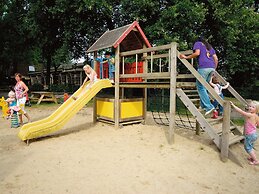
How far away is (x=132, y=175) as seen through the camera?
399cm

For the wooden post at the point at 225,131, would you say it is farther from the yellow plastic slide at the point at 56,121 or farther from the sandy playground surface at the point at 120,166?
the yellow plastic slide at the point at 56,121

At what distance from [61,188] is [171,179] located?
1746mm

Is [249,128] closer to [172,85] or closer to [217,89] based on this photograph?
[217,89]

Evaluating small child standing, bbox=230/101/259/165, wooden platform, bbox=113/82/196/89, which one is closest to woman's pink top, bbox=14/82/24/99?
wooden platform, bbox=113/82/196/89

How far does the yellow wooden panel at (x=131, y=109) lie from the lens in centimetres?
765

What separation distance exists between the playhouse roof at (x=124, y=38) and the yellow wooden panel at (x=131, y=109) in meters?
1.96

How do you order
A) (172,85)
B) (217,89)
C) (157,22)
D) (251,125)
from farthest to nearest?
(157,22)
(172,85)
(217,89)
(251,125)

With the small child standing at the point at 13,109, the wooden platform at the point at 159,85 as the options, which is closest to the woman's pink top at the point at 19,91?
the small child standing at the point at 13,109

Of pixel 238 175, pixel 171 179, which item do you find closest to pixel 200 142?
pixel 238 175

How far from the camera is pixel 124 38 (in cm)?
837

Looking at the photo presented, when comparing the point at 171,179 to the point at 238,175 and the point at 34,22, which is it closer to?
the point at 238,175

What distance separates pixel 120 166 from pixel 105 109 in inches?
149

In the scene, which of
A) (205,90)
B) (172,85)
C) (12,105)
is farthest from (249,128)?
(12,105)

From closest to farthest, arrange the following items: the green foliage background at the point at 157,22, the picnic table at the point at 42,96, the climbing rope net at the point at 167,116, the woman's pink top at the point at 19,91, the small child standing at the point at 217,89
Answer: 1. the small child standing at the point at 217,89
2. the woman's pink top at the point at 19,91
3. the climbing rope net at the point at 167,116
4. the green foliage background at the point at 157,22
5. the picnic table at the point at 42,96
